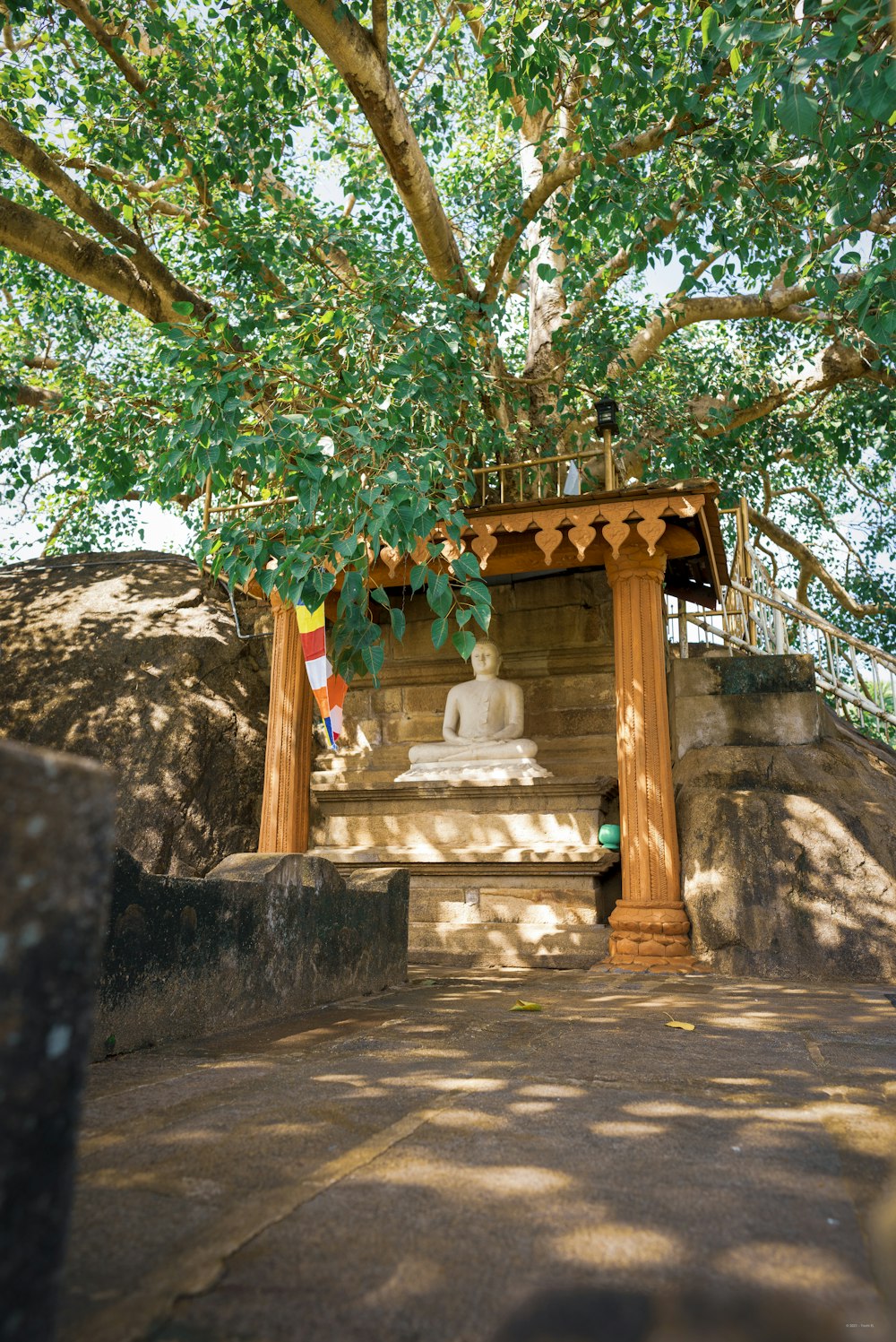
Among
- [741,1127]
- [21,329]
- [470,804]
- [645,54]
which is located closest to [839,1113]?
[741,1127]

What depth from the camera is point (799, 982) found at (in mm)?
5801

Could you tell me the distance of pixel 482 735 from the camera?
8391mm

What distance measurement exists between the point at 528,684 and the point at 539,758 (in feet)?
2.43

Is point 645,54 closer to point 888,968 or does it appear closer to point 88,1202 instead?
point 888,968

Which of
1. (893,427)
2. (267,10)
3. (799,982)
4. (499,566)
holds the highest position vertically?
(267,10)

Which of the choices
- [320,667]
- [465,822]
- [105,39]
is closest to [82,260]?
[105,39]

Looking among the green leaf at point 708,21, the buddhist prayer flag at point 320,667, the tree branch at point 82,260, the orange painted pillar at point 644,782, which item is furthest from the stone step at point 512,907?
the green leaf at point 708,21

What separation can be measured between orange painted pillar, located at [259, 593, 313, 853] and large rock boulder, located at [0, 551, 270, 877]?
0.99m

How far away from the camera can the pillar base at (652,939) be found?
633 centimetres

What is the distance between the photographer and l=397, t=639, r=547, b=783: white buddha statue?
797cm

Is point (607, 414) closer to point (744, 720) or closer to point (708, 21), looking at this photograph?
point (744, 720)

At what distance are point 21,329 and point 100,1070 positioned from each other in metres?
→ 10.9

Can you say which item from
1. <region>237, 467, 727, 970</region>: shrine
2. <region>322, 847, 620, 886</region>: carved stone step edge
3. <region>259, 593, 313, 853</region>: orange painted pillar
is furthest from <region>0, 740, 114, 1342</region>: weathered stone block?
<region>259, 593, 313, 853</region>: orange painted pillar

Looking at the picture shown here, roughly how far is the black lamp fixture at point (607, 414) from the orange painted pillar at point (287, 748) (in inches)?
120
